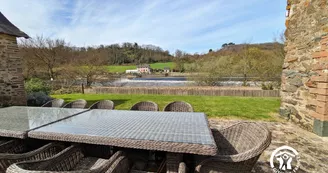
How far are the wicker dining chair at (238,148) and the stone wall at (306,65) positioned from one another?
2.47 metres

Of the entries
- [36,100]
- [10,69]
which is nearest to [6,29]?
[10,69]

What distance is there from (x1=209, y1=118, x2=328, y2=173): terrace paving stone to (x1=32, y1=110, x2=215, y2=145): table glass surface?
111 centimetres

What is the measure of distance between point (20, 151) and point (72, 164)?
3.05ft

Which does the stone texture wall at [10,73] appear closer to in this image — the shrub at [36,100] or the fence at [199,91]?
the shrub at [36,100]

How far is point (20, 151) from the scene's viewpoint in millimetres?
1977

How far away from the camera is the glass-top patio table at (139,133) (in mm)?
1373

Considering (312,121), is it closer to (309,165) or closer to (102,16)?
(309,165)

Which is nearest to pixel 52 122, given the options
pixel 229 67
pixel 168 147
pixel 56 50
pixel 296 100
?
pixel 168 147

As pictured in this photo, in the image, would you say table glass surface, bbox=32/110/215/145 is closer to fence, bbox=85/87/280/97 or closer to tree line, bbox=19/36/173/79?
fence, bbox=85/87/280/97

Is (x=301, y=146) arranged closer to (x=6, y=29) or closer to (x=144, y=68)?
(x=6, y=29)

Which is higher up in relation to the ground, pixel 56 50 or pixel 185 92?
pixel 56 50

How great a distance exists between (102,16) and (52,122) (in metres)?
7.69

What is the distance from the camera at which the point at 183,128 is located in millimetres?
1771

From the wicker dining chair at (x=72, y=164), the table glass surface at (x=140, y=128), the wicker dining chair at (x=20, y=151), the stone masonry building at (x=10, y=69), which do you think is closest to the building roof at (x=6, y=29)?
the stone masonry building at (x=10, y=69)
